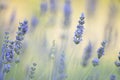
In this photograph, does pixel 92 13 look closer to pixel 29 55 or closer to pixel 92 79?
pixel 29 55

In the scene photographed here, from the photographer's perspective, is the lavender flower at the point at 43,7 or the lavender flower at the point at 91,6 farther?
the lavender flower at the point at 91,6

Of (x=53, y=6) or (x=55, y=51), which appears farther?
(x=53, y=6)

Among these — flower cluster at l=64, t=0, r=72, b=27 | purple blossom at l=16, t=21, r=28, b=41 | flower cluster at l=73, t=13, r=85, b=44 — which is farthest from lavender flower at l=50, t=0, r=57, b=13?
purple blossom at l=16, t=21, r=28, b=41

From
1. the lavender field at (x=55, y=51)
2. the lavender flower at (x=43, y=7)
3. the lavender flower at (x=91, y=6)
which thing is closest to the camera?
the lavender field at (x=55, y=51)

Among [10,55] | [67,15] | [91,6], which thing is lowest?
[10,55]

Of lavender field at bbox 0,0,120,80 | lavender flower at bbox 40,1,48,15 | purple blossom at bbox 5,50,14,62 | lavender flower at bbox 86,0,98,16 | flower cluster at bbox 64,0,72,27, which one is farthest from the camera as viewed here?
lavender flower at bbox 86,0,98,16

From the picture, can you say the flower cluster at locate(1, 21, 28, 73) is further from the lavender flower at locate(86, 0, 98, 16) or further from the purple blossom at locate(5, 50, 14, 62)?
the lavender flower at locate(86, 0, 98, 16)

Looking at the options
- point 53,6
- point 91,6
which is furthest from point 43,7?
point 91,6

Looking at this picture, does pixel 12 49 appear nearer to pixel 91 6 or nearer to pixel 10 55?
pixel 10 55

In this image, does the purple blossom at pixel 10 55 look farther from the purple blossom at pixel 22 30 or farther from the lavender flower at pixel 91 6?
the lavender flower at pixel 91 6

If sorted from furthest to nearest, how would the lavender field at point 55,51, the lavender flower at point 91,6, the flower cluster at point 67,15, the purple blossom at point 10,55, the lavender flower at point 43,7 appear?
the lavender flower at point 91,6
the lavender flower at point 43,7
the flower cluster at point 67,15
the lavender field at point 55,51
the purple blossom at point 10,55

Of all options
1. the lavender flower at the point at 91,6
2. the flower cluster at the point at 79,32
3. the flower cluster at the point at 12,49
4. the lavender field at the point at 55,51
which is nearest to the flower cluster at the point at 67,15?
the lavender field at the point at 55,51
